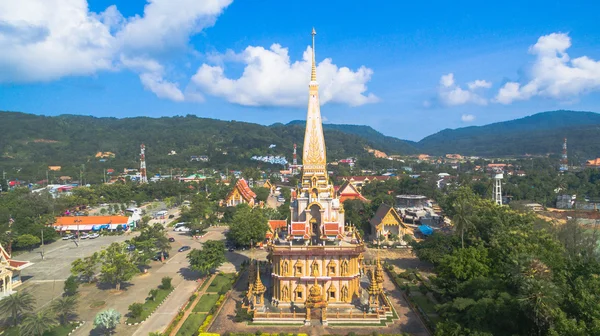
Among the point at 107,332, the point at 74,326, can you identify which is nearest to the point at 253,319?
the point at 107,332

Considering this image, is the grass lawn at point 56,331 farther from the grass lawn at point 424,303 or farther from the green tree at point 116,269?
the grass lawn at point 424,303

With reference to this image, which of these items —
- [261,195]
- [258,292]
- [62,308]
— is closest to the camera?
[62,308]

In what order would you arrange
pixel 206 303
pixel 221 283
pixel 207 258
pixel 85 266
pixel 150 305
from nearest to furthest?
1. pixel 150 305
2. pixel 206 303
3. pixel 85 266
4. pixel 221 283
5. pixel 207 258

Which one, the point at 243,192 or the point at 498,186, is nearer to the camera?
the point at 498,186

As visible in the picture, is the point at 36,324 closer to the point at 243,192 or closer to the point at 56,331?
the point at 56,331

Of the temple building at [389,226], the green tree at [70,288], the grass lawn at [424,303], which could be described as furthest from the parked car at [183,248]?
the grass lawn at [424,303]

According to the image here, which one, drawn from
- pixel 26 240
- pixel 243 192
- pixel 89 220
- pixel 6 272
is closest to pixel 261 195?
pixel 243 192

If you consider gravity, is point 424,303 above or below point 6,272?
below

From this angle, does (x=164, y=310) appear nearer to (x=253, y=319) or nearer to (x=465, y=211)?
(x=253, y=319)

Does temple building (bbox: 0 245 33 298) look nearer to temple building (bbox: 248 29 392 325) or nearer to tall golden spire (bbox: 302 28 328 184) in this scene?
temple building (bbox: 248 29 392 325)
